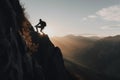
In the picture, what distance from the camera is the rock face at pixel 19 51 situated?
4100 cm

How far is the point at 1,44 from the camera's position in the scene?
1574 inches

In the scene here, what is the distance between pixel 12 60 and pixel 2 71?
3.42m

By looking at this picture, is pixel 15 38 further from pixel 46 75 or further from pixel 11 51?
pixel 46 75

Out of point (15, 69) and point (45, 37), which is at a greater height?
point (45, 37)

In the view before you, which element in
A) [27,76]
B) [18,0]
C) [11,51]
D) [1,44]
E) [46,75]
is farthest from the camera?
[46,75]

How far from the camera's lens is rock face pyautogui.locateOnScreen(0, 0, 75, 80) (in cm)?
4100

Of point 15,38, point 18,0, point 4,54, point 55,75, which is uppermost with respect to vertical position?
point 18,0

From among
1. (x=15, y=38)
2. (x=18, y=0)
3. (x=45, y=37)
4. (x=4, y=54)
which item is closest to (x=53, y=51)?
(x=45, y=37)

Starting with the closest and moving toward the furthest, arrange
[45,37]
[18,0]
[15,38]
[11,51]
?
1. [11,51]
2. [15,38]
3. [18,0]
4. [45,37]

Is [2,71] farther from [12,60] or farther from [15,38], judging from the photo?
[15,38]

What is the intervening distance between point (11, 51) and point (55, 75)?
28.6 metres

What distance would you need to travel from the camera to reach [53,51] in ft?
235

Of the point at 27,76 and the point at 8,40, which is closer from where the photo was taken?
the point at 8,40

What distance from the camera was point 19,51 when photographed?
4753cm
